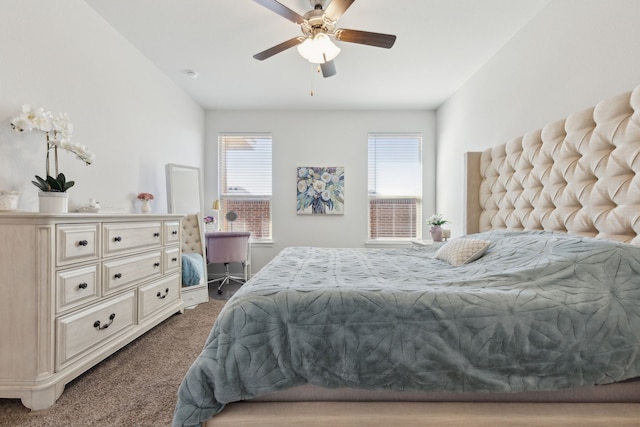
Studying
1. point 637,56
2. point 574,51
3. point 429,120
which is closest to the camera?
point 637,56

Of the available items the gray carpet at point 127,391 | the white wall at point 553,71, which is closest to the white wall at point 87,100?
the gray carpet at point 127,391

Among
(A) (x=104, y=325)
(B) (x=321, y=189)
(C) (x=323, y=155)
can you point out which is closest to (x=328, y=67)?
(C) (x=323, y=155)

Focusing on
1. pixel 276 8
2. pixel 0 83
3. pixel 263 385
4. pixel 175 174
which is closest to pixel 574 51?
pixel 276 8

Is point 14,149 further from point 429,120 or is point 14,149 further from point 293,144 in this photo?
point 429,120

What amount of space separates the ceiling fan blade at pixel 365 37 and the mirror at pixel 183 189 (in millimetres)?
2476

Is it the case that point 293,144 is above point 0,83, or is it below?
above

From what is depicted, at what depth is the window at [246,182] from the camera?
4844 mm

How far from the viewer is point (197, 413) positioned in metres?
1.07

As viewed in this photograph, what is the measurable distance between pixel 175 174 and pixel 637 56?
3.99m

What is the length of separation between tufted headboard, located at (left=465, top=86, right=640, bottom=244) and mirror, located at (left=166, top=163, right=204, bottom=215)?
132 inches

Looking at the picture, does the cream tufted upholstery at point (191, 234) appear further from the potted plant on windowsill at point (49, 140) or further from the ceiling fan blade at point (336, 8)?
the ceiling fan blade at point (336, 8)

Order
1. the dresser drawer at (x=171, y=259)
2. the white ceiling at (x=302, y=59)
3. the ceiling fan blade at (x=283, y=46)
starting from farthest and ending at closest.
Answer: the dresser drawer at (x=171, y=259), the white ceiling at (x=302, y=59), the ceiling fan blade at (x=283, y=46)

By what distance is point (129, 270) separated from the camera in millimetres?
2287

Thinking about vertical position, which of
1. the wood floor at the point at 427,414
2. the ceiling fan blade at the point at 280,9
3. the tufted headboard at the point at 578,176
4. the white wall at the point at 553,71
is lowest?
the wood floor at the point at 427,414
